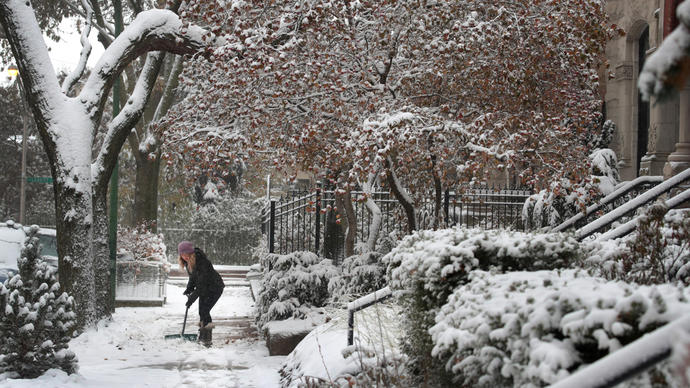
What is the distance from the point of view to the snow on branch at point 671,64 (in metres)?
2.11

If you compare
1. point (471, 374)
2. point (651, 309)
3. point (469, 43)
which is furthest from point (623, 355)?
point (469, 43)

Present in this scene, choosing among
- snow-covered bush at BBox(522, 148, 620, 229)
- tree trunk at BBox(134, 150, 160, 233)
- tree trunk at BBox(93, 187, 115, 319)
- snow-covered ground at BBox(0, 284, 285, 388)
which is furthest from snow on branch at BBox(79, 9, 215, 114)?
tree trunk at BBox(134, 150, 160, 233)

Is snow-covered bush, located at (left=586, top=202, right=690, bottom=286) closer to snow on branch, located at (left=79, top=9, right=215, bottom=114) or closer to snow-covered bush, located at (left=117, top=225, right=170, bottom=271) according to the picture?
snow on branch, located at (left=79, top=9, right=215, bottom=114)

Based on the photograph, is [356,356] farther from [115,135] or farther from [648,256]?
[115,135]

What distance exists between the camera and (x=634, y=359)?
2580 millimetres

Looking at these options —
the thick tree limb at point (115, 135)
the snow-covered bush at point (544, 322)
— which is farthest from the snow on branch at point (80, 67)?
the snow-covered bush at point (544, 322)

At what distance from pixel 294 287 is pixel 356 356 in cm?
490

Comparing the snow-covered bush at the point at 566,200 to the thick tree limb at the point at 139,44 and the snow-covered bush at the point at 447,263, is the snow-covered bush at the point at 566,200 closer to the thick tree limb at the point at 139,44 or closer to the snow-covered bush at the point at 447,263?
the snow-covered bush at the point at 447,263

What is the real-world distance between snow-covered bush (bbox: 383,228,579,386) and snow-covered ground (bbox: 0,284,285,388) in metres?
3.18

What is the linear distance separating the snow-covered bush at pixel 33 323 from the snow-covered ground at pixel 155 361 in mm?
189

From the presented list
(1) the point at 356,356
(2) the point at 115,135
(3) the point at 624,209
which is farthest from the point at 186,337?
(3) the point at 624,209

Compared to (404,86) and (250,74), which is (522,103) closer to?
(404,86)

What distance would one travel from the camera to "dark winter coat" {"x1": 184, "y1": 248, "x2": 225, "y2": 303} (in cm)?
1220

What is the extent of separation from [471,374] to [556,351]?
0.96 meters
